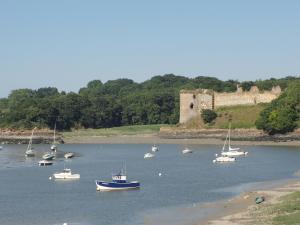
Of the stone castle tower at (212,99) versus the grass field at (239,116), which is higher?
the stone castle tower at (212,99)

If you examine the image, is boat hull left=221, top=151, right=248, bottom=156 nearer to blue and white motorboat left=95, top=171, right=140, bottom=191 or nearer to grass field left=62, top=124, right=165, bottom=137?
blue and white motorboat left=95, top=171, right=140, bottom=191

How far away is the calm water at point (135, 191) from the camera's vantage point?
4341cm

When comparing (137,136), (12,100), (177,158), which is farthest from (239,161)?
(12,100)

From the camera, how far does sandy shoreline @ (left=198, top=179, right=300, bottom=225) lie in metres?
38.2

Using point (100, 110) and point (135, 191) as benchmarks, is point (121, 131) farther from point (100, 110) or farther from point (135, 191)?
point (135, 191)

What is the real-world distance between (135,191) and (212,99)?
8431 cm

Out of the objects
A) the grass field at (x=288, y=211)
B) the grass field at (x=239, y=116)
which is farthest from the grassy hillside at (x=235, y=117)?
the grass field at (x=288, y=211)

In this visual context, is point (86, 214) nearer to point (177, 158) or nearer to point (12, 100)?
point (177, 158)

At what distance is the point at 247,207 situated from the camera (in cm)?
4369

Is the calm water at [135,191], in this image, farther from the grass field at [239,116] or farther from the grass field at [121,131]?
the grass field at [121,131]

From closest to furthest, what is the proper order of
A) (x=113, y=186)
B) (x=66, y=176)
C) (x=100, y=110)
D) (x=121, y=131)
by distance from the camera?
(x=113, y=186), (x=66, y=176), (x=121, y=131), (x=100, y=110)

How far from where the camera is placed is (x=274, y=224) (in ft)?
114

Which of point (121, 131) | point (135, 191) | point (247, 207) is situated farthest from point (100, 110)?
point (247, 207)

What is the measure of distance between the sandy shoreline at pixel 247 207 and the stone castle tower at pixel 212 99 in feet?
265
